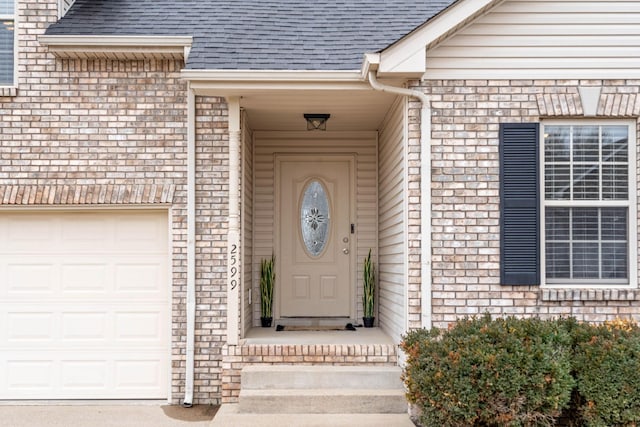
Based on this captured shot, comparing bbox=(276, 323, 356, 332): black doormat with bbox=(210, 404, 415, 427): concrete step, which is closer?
bbox=(210, 404, 415, 427): concrete step

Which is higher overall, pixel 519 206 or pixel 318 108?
pixel 318 108

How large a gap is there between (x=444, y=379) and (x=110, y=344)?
3.72 m

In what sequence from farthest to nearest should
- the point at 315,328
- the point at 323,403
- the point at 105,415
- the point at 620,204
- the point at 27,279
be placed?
the point at 315,328
the point at 27,279
the point at 105,415
the point at 620,204
the point at 323,403

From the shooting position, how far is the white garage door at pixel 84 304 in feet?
21.4

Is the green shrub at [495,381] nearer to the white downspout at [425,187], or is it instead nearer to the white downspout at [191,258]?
the white downspout at [425,187]

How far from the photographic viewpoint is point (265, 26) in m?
6.48

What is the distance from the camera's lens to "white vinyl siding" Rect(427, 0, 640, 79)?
5.75 m

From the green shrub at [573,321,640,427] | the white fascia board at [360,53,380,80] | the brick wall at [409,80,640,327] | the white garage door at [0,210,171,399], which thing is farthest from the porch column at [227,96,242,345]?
the green shrub at [573,321,640,427]

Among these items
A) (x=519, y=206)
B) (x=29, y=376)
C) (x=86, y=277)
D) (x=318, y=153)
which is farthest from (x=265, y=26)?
(x=29, y=376)

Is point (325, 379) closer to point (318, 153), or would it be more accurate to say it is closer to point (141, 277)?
point (141, 277)

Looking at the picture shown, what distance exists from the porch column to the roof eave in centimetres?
87

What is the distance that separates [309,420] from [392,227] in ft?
7.59

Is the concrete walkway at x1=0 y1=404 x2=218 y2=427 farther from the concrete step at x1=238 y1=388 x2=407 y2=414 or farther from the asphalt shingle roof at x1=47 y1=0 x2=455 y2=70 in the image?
the asphalt shingle roof at x1=47 y1=0 x2=455 y2=70

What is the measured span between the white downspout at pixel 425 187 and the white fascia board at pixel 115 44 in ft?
7.06
